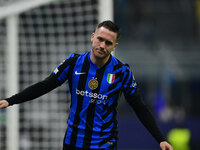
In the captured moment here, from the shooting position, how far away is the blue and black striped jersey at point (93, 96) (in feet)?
10.2

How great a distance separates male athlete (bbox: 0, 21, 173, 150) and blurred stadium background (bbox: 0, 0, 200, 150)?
238 cm

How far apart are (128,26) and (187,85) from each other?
3.24 m

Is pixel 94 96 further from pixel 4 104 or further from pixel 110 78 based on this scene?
pixel 4 104

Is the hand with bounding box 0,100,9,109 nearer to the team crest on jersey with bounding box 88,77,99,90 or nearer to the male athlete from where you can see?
the male athlete

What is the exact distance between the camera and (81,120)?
3.12 metres

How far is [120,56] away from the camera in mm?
13516

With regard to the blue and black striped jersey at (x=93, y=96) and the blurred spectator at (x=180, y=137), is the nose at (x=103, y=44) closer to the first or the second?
the blue and black striped jersey at (x=93, y=96)

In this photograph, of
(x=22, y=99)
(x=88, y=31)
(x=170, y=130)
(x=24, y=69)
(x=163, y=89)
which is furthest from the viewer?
(x=163, y=89)

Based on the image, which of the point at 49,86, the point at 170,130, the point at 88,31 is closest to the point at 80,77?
the point at 49,86

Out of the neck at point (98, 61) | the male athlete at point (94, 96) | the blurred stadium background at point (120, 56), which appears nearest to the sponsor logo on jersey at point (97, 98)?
the male athlete at point (94, 96)

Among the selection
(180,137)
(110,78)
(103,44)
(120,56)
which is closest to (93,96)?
(110,78)

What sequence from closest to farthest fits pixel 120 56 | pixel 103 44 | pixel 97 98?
pixel 103 44 → pixel 97 98 → pixel 120 56

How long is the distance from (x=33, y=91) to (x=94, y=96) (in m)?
0.47

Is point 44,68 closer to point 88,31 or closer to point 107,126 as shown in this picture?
point 88,31
